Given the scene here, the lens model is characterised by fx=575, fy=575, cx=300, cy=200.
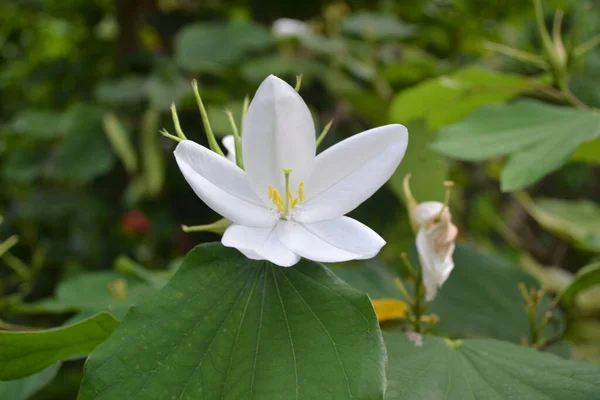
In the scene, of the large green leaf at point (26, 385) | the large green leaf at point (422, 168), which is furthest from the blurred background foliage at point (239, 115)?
the large green leaf at point (26, 385)

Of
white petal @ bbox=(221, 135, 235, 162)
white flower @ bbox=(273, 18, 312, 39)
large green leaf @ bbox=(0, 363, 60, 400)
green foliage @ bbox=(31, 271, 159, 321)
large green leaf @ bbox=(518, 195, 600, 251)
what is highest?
white flower @ bbox=(273, 18, 312, 39)

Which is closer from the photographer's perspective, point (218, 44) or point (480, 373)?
point (480, 373)

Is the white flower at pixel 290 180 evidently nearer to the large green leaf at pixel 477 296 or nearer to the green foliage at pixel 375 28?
the large green leaf at pixel 477 296

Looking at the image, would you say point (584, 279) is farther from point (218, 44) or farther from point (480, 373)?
point (218, 44)

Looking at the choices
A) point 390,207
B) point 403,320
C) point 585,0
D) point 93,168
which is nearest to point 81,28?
point 93,168

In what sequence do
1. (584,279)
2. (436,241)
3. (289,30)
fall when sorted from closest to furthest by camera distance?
(436,241) → (584,279) → (289,30)

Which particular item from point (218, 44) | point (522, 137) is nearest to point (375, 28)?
point (218, 44)

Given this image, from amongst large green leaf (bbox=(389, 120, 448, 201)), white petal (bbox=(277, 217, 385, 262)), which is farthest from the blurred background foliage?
white petal (bbox=(277, 217, 385, 262))

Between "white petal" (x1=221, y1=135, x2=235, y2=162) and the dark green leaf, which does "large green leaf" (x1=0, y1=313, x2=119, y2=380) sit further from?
the dark green leaf
